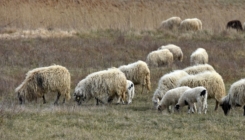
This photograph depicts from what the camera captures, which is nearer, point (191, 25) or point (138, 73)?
point (138, 73)

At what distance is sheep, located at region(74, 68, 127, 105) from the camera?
16156 millimetres

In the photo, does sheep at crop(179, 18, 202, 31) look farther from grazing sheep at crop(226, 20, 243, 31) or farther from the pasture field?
grazing sheep at crop(226, 20, 243, 31)

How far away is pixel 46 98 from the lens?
17.7 meters

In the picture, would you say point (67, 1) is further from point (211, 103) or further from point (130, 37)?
point (211, 103)

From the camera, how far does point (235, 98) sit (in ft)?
47.5

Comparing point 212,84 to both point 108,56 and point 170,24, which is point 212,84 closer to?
point 108,56

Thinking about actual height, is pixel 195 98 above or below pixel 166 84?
below

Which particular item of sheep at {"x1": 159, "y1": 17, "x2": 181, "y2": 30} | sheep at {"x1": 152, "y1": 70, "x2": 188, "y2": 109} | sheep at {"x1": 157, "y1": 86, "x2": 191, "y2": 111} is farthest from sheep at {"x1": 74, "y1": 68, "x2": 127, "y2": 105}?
sheep at {"x1": 159, "y1": 17, "x2": 181, "y2": 30}

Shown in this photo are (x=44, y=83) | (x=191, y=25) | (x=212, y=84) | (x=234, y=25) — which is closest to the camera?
(x=212, y=84)

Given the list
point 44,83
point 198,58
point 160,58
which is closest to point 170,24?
point 160,58

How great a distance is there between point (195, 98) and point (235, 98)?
1353 mm

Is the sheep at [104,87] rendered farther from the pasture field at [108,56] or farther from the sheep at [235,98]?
the sheep at [235,98]

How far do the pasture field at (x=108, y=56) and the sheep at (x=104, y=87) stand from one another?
0.39 meters

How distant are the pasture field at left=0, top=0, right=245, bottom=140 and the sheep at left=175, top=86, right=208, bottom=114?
0.40 meters
